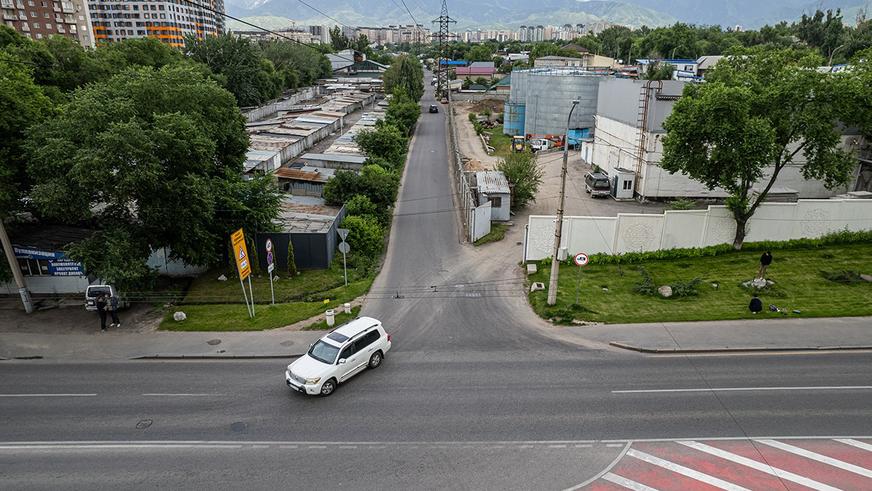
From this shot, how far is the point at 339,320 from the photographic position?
69.0 ft

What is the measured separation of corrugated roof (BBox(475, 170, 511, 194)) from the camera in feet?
109

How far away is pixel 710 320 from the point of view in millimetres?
Result: 20047

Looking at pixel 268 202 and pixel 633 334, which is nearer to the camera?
pixel 633 334

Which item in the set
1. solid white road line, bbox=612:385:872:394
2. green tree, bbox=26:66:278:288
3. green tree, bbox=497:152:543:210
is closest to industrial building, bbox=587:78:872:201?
green tree, bbox=497:152:543:210

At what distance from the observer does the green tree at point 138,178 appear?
20078mm

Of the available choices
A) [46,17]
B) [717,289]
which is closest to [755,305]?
[717,289]

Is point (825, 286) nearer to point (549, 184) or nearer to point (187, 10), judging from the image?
point (549, 184)

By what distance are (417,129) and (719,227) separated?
56318mm

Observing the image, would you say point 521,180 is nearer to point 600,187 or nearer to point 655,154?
point 600,187

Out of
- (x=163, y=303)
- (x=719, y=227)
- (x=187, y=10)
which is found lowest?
(x=163, y=303)

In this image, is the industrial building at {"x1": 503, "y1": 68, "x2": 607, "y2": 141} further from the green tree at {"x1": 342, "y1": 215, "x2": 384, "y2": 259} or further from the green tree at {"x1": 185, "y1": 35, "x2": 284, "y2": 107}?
the green tree at {"x1": 185, "y1": 35, "x2": 284, "y2": 107}

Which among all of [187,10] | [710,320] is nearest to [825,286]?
[710,320]

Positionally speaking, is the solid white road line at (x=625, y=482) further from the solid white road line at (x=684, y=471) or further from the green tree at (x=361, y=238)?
the green tree at (x=361, y=238)

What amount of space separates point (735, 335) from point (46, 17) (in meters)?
127
